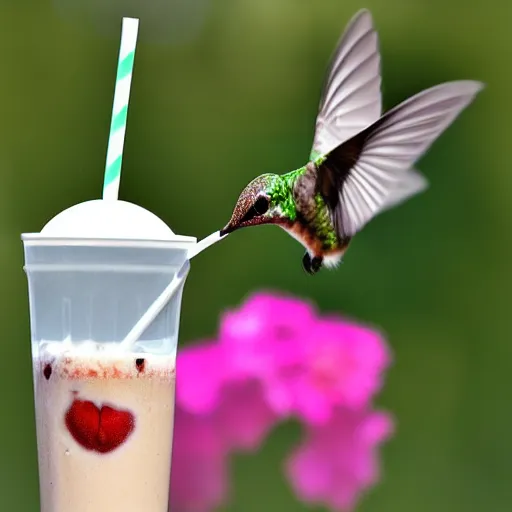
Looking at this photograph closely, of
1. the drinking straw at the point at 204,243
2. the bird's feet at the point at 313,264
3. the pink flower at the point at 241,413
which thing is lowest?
the pink flower at the point at 241,413

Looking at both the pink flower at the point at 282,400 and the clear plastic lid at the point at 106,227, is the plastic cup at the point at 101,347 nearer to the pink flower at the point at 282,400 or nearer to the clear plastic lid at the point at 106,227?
the clear plastic lid at the point at 106,227

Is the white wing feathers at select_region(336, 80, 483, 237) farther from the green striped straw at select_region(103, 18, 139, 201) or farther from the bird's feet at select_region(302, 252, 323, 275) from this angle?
the green striped straw at select_region(103, 18, 139, 201)

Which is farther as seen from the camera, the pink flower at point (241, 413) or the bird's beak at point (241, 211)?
the pink flower at point (241, 413)

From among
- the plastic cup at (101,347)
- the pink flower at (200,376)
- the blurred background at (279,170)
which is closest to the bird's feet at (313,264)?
the plastic cup at (101,347)

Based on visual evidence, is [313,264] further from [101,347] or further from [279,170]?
[279,170]

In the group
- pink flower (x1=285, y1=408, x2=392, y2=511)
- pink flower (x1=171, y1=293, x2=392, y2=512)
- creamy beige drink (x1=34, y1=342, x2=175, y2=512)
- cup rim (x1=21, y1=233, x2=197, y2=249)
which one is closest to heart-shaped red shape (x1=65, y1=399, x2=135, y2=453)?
creamy beige drink (x1=34, y1=342, x2=175, y2=512)

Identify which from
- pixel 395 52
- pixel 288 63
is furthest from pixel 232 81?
pixel 395 52

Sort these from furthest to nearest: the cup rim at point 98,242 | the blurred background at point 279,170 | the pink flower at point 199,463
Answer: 1. the blurred background at point 279,170
2. the pink flower at point 199,463
3. the cup rim at point 98,242

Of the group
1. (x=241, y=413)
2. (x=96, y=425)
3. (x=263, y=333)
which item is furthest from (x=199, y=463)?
(x=96, y=425)
